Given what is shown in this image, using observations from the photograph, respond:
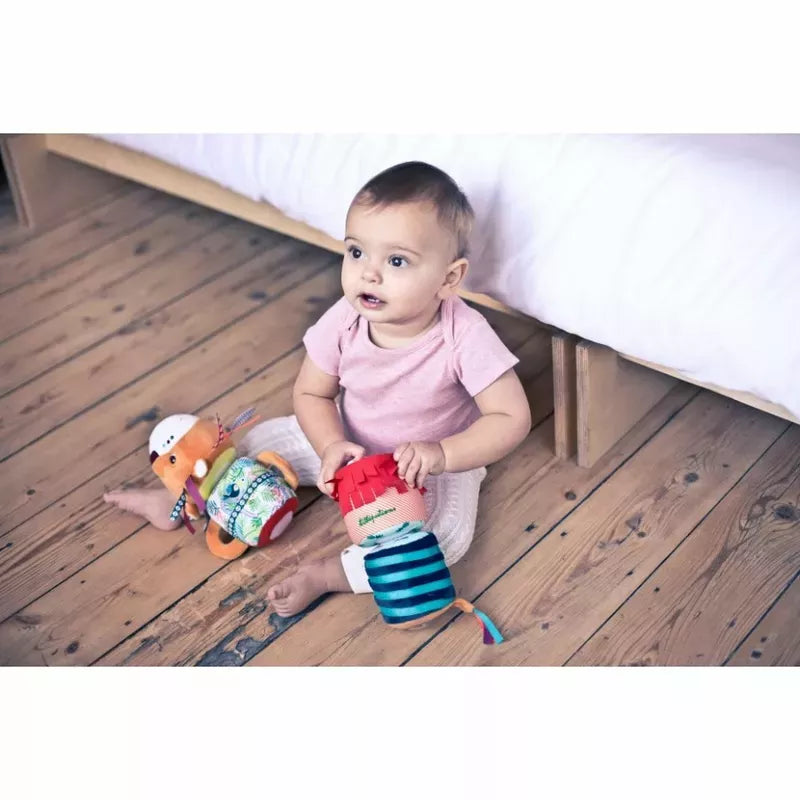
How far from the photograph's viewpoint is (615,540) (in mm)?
1332

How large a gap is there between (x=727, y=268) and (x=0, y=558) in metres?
0.92

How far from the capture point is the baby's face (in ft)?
4.02

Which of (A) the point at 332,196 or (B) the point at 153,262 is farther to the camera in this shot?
(B) the point at 153,262

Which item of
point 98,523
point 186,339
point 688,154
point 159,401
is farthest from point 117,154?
point 688,154

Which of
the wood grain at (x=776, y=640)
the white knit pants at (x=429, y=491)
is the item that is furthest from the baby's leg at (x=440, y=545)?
the wood grain at (x=776, y=640)

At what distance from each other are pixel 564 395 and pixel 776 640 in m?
0.39

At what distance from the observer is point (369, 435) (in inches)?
54.0

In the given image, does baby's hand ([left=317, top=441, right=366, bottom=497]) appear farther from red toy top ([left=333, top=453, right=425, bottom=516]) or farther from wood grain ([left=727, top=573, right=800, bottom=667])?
wood grain ([left=727, top=573, right=800, bottom=667])

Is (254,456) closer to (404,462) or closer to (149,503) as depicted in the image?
Answer: (149,503)

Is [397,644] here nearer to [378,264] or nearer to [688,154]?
[378,264]

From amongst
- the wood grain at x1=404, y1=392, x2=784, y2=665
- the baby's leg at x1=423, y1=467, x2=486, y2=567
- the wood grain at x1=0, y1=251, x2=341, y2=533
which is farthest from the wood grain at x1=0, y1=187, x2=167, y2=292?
the wood grain at x1=404, y1=392, x2=784, y2=665

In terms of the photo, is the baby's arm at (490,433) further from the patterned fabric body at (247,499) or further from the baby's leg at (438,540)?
the patterned fabric body at (247,499)

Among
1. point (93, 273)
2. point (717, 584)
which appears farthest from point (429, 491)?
point (93, 273)

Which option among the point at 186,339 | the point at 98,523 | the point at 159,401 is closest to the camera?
the point at 98,523
